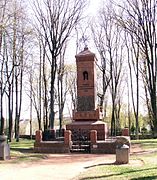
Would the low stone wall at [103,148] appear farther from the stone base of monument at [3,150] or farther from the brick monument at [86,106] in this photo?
the stone base of monument at [3,150]

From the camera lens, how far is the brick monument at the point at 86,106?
26203 mm


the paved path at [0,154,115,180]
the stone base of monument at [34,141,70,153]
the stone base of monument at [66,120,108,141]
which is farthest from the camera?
the stone base of monument at [66,120,108,141]

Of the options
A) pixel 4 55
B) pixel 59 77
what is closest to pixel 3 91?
pixel 4 55

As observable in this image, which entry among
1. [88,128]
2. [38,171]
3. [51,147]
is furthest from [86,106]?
[38,171]

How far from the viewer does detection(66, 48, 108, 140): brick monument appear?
26.2 meters

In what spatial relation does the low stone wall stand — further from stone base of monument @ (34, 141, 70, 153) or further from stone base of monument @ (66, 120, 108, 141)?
stone base of monument @ (66, 120, 108, 141)

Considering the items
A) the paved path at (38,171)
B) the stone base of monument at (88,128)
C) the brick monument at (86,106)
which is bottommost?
the paved path at (38,171)

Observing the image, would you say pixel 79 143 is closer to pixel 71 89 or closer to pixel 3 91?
pixel 3 91

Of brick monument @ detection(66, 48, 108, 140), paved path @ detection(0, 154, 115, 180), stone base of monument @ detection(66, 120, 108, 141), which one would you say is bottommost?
paved path @ detection(0, 154, 115, 180)

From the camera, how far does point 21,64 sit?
3616cm

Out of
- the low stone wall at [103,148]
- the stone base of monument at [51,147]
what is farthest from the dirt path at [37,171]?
the low stone wall at [103,148]

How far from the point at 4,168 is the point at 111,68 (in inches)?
1101

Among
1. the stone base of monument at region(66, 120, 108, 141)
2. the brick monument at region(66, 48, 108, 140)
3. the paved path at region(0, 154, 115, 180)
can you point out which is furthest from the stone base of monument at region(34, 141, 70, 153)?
the paved path at region(0, 154, 115, 180)

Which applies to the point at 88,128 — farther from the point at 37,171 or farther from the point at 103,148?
the point at 37,171
